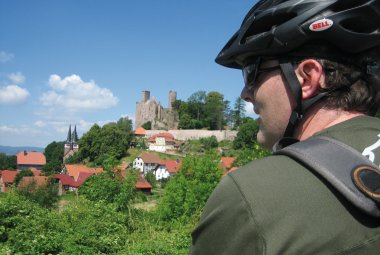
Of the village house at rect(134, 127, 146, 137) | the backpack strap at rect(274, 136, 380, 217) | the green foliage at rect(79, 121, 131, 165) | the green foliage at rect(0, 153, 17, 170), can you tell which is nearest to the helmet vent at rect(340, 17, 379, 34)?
the backpack strap at rect(274, 136, 380, 217)

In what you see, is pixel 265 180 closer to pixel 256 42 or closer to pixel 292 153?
pixel 292 153

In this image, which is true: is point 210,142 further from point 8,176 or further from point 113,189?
point 113,189

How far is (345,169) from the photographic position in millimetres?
1153

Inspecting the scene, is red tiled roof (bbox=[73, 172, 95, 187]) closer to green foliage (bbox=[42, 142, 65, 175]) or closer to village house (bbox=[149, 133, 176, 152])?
green foliage (bbox=[42, 142, 65, 175])

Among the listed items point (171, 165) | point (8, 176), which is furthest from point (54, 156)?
point (171, 165)

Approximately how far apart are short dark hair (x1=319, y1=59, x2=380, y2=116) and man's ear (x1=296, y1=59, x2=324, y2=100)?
0.09 ft

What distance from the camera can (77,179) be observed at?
66938 millimetres

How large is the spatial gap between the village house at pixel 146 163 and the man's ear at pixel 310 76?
7494cm

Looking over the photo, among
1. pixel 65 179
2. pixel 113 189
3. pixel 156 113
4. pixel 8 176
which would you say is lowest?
pixel 65 179

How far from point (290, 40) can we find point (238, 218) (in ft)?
3.08

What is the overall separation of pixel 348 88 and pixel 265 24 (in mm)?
539

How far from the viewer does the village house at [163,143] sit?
3681 inches

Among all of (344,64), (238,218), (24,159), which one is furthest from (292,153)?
(24,159)

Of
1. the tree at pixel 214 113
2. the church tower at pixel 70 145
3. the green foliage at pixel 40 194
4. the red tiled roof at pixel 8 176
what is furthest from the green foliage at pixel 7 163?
the green foliage at pixel 40 194
